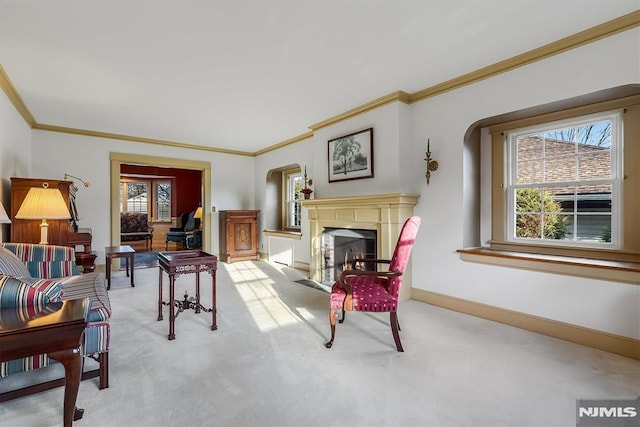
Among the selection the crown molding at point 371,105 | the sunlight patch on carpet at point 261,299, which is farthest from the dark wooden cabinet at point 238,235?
the crown molding at point 371,105

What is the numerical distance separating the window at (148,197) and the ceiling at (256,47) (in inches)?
221

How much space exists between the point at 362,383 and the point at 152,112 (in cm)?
421

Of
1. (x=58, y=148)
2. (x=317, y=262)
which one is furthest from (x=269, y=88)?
(x=58, y=148)

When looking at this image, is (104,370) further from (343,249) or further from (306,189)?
(306,189)

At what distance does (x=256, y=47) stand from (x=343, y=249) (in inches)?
103

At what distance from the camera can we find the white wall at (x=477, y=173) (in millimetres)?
2338

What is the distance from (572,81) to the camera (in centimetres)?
251

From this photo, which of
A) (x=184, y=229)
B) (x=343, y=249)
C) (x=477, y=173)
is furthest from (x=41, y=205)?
(x=184, y=229)

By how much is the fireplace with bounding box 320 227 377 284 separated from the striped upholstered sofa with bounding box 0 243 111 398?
251cm

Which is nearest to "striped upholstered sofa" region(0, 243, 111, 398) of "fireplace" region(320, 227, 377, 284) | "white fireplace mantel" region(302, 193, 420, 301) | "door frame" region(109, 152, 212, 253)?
"fireplace" region(320, 227, 377, 284)

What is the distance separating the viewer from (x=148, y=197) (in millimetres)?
9484

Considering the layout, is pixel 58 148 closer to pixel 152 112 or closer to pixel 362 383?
pixel 152 112

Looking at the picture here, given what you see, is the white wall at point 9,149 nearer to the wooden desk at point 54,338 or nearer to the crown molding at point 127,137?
the crown molding at point 127,137

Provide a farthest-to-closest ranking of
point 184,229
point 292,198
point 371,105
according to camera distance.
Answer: point 184,229
point 292,198
point 371,105
